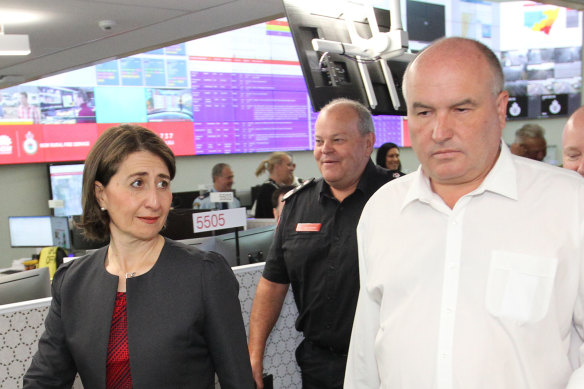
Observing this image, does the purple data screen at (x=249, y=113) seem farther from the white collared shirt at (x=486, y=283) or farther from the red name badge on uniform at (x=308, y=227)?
the white collared shirt at (x=486, y=283)

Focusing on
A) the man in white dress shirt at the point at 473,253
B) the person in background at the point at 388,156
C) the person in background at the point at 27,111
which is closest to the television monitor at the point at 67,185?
the person in background at the point at 27,111

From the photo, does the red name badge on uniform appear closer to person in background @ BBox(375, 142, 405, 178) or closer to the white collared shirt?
the white collared shirt

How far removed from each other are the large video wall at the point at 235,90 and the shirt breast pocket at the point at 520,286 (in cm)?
387

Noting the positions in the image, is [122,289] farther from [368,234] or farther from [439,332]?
[439,332]

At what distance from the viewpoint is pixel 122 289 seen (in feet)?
4.53

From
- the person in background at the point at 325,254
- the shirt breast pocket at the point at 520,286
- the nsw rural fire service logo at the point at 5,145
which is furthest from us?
the nsw rural fire service logo at the point at 5,145

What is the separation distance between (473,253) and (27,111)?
617 centimetres

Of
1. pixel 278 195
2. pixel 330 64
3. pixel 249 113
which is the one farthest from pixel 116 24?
pixel 249 113

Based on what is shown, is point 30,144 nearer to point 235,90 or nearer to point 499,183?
point 235,90

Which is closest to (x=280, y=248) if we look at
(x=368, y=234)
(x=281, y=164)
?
(x=368, y=234)

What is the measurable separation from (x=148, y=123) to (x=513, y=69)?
637cm

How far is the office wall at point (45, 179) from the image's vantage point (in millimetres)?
6414

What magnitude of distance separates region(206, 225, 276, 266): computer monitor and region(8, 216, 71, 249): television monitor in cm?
251

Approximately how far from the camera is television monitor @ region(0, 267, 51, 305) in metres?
2.18
